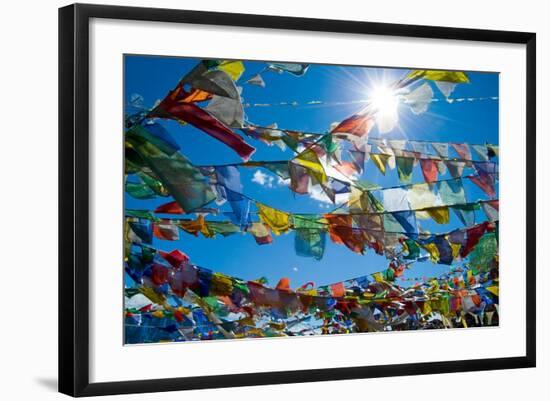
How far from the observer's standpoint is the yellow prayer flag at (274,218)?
333 centimetres

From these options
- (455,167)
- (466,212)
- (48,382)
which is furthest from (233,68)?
(48,382)

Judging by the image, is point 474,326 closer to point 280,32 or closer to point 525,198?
point 525,198

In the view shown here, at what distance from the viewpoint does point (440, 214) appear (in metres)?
3.55

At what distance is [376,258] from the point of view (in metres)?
3.47

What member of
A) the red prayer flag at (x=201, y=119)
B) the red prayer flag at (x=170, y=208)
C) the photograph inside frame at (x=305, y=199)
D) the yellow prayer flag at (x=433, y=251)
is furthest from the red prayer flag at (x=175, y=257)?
the yellow prayer flag at (x=433, y=251)

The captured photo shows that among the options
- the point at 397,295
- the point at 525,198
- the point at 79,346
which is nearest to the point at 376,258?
the point at 397,295

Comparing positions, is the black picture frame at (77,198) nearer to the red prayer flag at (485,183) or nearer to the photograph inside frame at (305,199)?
the photograph inside frame at (305,199)

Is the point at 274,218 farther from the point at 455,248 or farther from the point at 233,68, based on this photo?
the point at 455,248

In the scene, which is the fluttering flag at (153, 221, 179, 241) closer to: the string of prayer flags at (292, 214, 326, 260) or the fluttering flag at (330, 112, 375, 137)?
the string of prayer flags at (292, 214, 326, 260)

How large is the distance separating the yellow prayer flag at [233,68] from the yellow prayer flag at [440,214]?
2.70 ft

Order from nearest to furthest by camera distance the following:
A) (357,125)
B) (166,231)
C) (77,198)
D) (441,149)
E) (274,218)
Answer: (77,198) < (166,231) < (274,218) < (357,125) < (441,149)

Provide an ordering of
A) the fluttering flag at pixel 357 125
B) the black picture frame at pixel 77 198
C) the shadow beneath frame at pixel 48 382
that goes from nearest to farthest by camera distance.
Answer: the black picture frame at pixel 77 198 < the shadow beneath frame at pixel 48 382 < the fluttering flag at pixel 357 125

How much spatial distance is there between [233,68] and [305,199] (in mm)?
495

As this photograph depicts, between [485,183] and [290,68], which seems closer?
[290,68]
